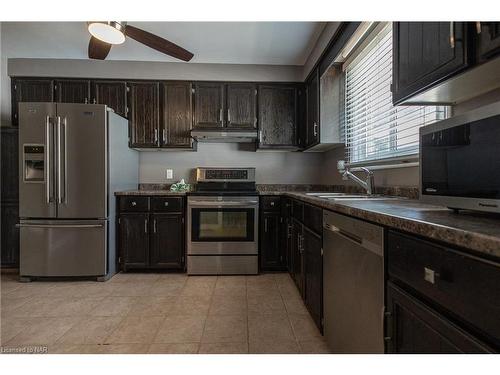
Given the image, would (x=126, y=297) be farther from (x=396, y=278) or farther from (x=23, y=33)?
(x=23, y=33)

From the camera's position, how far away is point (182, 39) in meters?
2.86

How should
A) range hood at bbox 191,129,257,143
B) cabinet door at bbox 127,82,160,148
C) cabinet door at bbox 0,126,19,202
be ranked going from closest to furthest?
1. cabinet door at bbox 0,126,19,202
2. range hood at bbox 191,129,257,143
3. cabinet door at bbox 127,82,160,148

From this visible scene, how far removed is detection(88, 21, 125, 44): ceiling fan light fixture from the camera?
1934mm

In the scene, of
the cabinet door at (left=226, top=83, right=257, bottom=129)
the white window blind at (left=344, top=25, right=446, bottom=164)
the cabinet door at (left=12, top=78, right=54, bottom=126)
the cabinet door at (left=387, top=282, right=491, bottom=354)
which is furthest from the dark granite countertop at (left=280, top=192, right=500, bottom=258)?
the cabinet door at (left=12, top=78, right=54, bottom=126)

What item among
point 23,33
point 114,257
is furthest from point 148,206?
point 23,33

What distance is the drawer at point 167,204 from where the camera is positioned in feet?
9.98

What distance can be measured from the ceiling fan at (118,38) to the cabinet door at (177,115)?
834 millimetres

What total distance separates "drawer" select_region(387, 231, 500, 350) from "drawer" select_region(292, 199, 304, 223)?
1.37 metres

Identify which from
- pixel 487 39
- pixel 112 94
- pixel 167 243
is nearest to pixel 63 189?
pixel 167 243

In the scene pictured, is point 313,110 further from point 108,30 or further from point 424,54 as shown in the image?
point 108,30

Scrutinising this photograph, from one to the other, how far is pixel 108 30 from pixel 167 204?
1727mm

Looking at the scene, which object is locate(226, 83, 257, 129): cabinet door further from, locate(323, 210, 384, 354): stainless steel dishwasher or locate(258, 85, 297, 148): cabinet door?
locate(323, 210, 384, 354): stainless steel dishwasher

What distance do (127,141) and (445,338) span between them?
3.36m

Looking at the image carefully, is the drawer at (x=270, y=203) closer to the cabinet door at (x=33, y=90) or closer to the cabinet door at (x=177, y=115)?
the cabinet door at (x=177, y=115)
